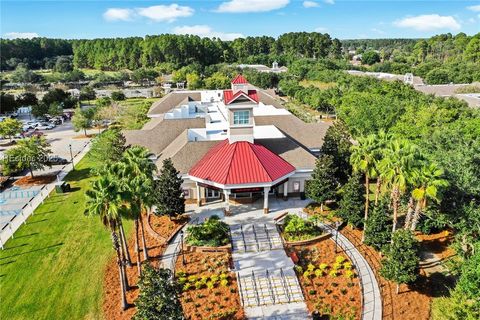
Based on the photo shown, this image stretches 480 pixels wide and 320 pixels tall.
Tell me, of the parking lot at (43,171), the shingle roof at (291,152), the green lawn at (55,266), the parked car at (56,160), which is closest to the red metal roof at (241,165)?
the shingle roof at (291,152)

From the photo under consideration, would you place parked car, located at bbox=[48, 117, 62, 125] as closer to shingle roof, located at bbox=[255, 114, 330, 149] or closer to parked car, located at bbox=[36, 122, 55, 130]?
parked car, located at bbox=[36, 122, 55, 130]

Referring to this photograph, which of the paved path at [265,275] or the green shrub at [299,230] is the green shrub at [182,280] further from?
the green shrub at [299,230]

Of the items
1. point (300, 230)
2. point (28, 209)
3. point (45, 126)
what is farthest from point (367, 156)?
point (45, 126)

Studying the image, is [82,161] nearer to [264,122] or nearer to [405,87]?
[264,122]

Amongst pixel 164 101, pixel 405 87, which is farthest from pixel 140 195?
pixel 405 87

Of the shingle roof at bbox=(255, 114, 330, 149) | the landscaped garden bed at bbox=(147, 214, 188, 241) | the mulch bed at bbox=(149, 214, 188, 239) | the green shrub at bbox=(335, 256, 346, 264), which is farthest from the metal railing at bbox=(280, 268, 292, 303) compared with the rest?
the shingle roof at bbox=(255, 114, 330, 149)
